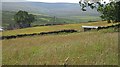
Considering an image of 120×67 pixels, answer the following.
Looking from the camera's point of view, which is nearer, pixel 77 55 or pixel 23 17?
pixel 77 55

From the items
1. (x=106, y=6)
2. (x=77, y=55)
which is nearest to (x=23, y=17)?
(x=106, y=6)

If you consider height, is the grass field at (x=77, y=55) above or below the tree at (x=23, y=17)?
above

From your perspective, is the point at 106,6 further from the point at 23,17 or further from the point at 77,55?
the point at 23,17

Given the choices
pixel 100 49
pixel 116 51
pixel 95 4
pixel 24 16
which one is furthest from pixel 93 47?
pixel 24 16

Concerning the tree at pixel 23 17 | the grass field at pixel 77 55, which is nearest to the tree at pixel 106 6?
the grass field at pixel 77 55

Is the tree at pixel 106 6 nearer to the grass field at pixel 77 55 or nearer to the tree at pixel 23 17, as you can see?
the grass field at pixel 77 55

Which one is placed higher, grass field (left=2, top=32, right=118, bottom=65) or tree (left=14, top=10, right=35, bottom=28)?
grass field (left=2, top=32, right=118, bottom=65)

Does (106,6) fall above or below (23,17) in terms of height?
above

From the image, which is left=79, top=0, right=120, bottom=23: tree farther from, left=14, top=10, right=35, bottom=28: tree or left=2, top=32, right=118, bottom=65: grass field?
left=14, top=10, right=35, bottom=28: tree

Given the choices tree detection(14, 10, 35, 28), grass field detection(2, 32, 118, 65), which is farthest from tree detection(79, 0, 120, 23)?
tree detection(14, 10, 35, 28)

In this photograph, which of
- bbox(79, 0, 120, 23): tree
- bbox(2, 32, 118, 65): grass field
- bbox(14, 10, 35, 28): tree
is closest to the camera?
bbox(2, 32, 118, 65): grass field

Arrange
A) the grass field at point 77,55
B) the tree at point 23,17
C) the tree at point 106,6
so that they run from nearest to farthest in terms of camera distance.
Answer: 1. the grass field at point 77,55
2. the tree at point 106,6
3. the tree at point 23,17

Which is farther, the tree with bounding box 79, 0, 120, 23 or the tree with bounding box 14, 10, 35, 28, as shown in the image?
the tree with bounding box 14, 10, 35, 28

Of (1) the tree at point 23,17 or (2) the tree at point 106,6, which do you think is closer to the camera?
(2) the tree at point 106,6
